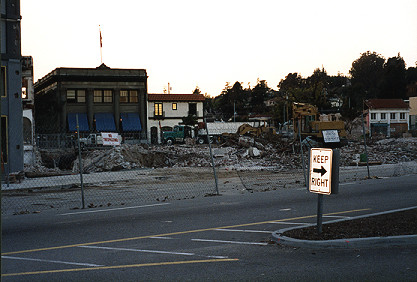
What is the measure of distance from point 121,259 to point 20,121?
847 inches

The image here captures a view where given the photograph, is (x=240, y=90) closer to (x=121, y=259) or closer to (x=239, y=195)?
(x=239, y=195)

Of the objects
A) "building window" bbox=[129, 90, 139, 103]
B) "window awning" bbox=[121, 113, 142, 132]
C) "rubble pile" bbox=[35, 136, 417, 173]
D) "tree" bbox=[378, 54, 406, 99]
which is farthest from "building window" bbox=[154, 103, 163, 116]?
"tree" bbox=[378, 54, 406, 99]

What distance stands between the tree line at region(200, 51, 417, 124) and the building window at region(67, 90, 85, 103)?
3010cm

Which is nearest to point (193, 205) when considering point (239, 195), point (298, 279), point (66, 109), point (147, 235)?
point (239, 195)

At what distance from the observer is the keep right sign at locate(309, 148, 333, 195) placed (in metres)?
8.86

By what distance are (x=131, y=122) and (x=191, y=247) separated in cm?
6079

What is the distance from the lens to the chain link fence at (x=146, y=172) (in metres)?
18.3

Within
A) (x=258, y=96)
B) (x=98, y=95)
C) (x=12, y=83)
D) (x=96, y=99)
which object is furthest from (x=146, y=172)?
(x=258, y=96)

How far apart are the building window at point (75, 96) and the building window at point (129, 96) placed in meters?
5.02

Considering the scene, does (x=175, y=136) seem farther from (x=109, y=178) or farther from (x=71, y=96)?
(x=109, y=178)

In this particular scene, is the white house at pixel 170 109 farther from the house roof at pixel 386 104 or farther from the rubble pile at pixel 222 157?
the house roof at pixel 386 104

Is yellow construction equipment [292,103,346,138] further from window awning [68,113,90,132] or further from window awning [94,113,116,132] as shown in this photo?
window awning [68,113,90,132]

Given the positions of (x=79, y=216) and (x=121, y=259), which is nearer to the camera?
(x=121, y=259)

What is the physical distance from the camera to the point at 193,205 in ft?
50.0
